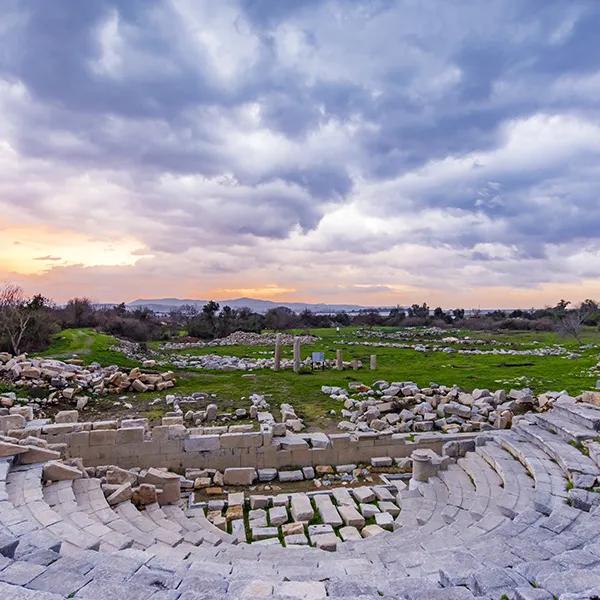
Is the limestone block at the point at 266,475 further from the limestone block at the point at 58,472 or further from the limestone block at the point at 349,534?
the limestone block at the point at 58,472

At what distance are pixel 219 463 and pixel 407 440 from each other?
215 inches

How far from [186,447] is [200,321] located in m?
47.6

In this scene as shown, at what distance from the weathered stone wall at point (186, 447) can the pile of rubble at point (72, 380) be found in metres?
6.29

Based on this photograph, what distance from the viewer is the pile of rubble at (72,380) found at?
61.0 feet

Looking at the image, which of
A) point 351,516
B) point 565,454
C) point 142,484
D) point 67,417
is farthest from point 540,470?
point 67,417

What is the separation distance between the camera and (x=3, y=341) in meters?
29.6

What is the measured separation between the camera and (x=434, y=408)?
638 inches

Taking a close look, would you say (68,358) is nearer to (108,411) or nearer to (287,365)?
(108,411)

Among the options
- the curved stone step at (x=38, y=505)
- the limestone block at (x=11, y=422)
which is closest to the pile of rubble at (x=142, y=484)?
the curved stone step at (x=38, y=505)

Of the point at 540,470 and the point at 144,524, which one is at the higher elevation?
the point at 540,470

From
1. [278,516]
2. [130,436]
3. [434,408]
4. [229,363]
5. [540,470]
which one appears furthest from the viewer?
[229,363]

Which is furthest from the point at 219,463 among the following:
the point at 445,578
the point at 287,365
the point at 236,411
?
the point at 287,365

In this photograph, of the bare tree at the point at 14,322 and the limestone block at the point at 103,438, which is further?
the bare tree at the point at 14,322

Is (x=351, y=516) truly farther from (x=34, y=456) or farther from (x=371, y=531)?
(x=34, y=456)
